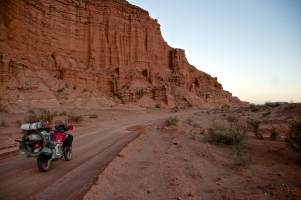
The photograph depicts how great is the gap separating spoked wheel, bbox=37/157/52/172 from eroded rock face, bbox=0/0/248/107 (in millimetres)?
29811

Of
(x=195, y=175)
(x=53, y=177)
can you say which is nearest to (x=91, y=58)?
(x=53, y=177)

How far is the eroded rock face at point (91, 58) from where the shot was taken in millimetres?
34906

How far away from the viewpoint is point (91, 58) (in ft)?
178

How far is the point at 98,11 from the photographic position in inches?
2318

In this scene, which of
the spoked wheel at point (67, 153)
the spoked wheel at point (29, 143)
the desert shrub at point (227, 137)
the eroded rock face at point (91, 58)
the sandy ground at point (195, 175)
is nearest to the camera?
the sandy ground at point (195, 175)

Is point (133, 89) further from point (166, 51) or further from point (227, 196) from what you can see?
point (227, 196)

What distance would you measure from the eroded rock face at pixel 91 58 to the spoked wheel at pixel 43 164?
97.8 feet

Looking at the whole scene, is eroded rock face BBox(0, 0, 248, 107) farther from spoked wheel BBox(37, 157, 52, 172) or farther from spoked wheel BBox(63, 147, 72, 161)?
spoked wheel BBox(37, 157, 52, 172)

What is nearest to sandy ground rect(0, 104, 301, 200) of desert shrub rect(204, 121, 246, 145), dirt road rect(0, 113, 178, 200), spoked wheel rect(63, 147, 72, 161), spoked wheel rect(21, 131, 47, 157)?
dirt road rect(0, 113, 178, 200)

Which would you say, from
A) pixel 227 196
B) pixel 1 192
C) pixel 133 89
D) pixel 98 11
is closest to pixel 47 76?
pixel 133 89

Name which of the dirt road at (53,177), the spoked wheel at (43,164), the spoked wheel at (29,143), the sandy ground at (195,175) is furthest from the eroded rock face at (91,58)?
the sandy ground at (195,175)

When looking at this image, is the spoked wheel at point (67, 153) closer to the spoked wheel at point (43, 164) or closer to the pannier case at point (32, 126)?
the spoked wheel at point (43, 164)

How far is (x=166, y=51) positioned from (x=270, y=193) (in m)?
73.8

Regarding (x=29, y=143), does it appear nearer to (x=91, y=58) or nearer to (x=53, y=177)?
(x=53, y=177)
